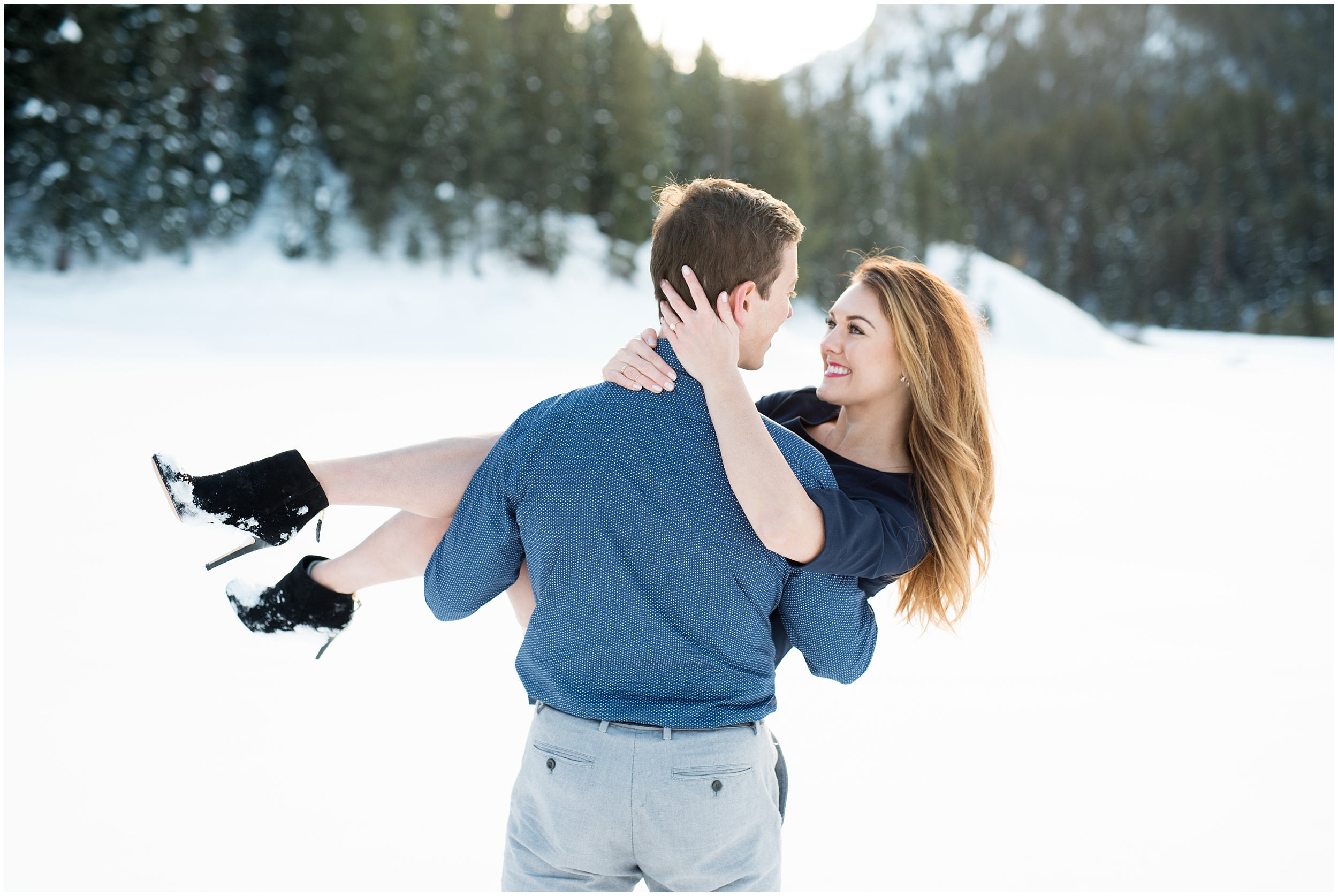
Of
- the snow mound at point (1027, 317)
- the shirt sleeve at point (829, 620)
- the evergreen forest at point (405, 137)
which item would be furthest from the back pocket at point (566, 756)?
the snow mound at point (1027, 317)

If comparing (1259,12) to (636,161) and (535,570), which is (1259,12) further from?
(535,570)

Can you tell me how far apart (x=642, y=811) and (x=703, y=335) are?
0.73 meters

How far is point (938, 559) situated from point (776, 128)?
29106mm

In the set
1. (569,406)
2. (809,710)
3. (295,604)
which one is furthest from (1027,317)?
(569,406)

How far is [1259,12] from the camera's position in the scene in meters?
91.8

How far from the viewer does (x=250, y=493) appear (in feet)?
6.16

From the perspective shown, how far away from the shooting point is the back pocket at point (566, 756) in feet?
4.47

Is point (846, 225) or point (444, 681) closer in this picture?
point (444, 681)

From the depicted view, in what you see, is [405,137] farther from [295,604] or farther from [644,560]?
[644,560]

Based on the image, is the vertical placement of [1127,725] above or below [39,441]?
below

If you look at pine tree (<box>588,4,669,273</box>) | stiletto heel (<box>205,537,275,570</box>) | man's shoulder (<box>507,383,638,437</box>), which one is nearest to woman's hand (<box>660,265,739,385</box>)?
man's shoulder (<box>507,383,638,437</box>)

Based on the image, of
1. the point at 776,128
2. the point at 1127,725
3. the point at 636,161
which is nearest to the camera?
the point at 1127,725

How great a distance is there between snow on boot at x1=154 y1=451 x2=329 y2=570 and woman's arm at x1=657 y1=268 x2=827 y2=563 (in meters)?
0.92

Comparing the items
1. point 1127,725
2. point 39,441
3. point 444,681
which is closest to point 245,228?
point 39,441
